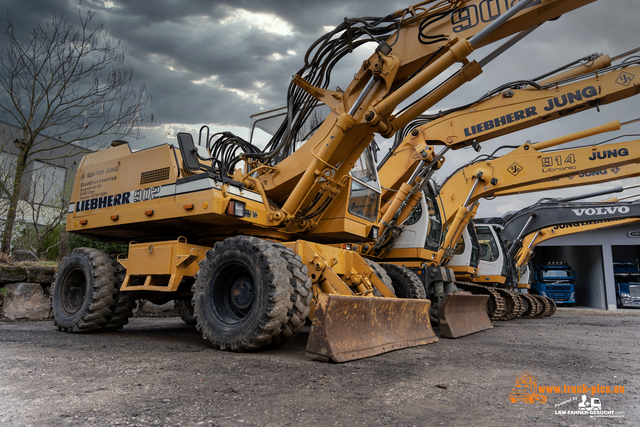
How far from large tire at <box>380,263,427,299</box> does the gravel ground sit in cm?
278

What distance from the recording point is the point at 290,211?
5.38m

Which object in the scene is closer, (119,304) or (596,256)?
(119,304)

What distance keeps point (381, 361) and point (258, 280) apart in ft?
4.63

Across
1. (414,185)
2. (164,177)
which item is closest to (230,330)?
(164,177)

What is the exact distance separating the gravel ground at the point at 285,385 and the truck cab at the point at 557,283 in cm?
1833

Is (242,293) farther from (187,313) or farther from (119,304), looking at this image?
(187,313)

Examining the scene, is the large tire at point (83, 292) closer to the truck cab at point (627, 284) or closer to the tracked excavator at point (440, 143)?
the tracked excavator at point (440, 143)

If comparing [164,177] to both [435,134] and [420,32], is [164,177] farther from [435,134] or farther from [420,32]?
[435,134]

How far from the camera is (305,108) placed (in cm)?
577

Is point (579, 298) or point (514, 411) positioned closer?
point (514, 411)

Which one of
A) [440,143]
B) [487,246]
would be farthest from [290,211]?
[487,246]

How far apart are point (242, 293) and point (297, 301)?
82 cm

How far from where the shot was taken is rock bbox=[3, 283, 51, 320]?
24.7 feet

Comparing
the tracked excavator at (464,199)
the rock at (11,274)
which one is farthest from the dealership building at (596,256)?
the rock at (11,274)
